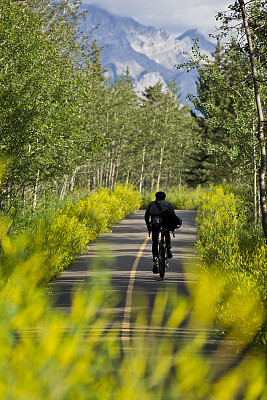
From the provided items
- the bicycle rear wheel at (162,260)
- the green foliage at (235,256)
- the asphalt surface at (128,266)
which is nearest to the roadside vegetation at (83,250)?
the green foliage at (235,256)

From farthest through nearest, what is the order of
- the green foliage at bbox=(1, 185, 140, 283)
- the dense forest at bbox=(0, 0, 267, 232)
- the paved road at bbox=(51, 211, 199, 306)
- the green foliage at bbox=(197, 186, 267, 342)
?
the dense forest at bbox=(0, 0, 267, 232)
the green foliage at bbox=(1, 185, 140, 283)
the paved road at bbox=(51, 211, 199, 306)
the green foliage at bbox=(197, 186, 267, 342)

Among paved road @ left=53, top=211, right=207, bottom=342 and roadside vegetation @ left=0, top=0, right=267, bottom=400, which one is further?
paved road @ left=53, top=211, right=207, bottom=342

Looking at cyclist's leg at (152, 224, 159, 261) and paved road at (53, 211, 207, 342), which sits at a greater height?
cyclist's leg at (152, 224, 159, 261)

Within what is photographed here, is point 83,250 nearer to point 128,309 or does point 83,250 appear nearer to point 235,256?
point 128,309

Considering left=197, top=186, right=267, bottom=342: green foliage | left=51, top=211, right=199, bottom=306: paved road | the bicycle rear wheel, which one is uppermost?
left=197, top=186, right=267, bottom=342: green foliage

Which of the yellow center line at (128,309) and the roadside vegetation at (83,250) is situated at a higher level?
the roadside vegetation at (83,250)

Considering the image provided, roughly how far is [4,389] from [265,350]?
548cm

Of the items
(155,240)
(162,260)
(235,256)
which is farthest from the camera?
(155,240)

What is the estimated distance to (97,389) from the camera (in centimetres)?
268

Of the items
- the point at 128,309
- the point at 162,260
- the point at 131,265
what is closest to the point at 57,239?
the point at 131,265

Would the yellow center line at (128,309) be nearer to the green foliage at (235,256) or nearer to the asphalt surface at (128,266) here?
the asphalt surface at (128,266)

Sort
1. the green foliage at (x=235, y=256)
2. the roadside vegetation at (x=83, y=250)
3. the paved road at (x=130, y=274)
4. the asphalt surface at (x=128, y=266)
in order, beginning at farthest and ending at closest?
the asphalt surface at (x=128, y=266) < the paved road at (x=130, y=274) < the green foliage at (x=235, y=256) < the roadside vegetation at (x=83, y=250)

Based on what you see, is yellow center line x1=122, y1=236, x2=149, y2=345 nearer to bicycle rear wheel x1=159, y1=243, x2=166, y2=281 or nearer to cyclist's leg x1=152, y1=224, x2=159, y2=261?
bicycle rear wheel x1=159, y1=243, x2=166, y2=281

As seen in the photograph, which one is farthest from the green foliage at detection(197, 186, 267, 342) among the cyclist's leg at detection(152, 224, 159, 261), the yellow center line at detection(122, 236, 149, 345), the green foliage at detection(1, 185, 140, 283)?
the green foliage at detection(1, 185, 140, 283)
